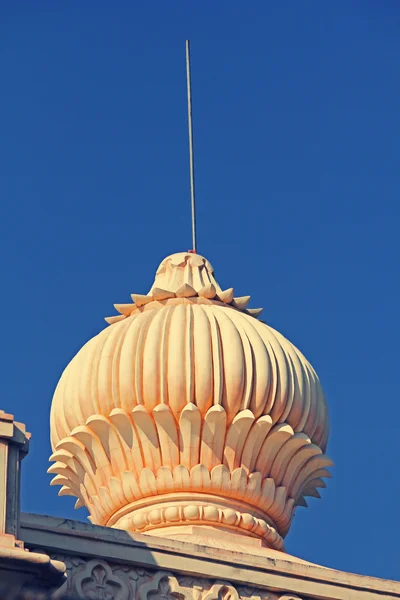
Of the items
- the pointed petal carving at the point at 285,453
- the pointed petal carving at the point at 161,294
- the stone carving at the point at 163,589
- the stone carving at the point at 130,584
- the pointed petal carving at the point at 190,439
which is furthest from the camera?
the pointed petal carving at the point at 161,294

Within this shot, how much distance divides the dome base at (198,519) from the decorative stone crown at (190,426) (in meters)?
0.02

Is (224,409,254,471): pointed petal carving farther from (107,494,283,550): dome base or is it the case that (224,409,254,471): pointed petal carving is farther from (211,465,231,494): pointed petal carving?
(107,494,283,550): dome base

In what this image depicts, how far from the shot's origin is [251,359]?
2272 cm

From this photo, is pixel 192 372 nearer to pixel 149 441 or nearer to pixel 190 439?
pixel 190 439

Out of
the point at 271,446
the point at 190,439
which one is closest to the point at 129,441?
the point at 190,439

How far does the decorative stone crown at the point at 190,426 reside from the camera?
22.3 metres

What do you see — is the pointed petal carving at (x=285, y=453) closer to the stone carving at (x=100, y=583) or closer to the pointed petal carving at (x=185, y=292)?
the pointed petal carving at (x=185, y=292)

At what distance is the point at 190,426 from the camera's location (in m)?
22.3

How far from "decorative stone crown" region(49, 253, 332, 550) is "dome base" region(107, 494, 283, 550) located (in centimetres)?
2

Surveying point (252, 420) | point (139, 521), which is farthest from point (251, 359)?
point (139, 521)

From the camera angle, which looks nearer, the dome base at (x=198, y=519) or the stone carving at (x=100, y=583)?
the stone carving at (x=100, y=583)

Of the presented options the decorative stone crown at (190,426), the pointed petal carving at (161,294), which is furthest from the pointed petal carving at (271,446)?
the pointed petal carving at (161,294)

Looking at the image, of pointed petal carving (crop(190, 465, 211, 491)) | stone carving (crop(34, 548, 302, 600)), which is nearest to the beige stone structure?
pointed petal carving (crop(190, 465, 211, 491))

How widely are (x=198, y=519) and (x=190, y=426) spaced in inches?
45.4
